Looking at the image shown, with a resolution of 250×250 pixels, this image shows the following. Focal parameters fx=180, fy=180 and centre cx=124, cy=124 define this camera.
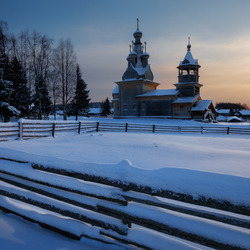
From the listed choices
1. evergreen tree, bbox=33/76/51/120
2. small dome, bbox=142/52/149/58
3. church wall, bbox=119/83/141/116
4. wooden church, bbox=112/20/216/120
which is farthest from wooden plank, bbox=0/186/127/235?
small dome, bbox=142/52/149/58

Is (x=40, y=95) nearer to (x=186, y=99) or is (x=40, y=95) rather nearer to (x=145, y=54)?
(x=145, y=54)

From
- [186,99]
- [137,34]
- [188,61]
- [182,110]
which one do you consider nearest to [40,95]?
[182,110]

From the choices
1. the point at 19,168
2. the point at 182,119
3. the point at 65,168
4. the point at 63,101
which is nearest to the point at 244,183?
the point at 65,168

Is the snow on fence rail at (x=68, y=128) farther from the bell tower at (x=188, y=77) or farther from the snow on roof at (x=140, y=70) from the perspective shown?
the snow on roof at (x=140, y=70)

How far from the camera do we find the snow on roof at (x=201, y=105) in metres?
32.2

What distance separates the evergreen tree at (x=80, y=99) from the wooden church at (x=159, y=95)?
24.3 feet

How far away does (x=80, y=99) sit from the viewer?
38.7 metres

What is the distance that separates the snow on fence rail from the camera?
11602 mm

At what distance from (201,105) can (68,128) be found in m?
26.1

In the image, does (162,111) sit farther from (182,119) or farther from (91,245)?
(91,245)

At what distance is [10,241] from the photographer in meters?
2.61

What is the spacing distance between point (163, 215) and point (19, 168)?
2.92m

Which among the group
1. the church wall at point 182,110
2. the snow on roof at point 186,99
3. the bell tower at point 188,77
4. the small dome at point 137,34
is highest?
the small dome at point 137,34

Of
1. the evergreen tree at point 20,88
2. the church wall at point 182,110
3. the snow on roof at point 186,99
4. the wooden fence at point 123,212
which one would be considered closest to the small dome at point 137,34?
the snow on roof at point 186,99
